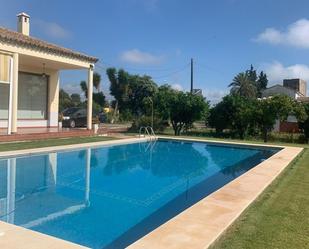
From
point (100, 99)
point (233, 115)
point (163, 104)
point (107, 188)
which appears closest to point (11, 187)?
point (107, 188)

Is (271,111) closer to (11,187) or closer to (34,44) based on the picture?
(34,44)

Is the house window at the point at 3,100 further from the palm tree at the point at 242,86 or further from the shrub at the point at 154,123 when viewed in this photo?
the palm tree at the point at 242,86

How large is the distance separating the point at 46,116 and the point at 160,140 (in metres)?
6.79

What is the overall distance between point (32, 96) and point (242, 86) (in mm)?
49481

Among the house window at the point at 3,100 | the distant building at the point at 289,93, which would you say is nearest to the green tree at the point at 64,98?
the distant building at the point at 289,93

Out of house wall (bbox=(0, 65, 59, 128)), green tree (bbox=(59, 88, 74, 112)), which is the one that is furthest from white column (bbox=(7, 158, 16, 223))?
green tree (bbox=(59, 88, 74, 112))

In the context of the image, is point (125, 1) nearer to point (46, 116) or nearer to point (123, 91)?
point (46, 116)

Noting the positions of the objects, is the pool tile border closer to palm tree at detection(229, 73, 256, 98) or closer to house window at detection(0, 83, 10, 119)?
house window at detection(0, 83, 10, 119)

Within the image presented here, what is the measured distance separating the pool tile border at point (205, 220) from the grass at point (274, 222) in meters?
0.12

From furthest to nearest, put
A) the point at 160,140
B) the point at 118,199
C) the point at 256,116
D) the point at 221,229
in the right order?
the point at 256,116
the point at 160,140
the point at 118,199
the point at 221,229

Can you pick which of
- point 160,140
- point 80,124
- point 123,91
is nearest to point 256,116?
point 160,140

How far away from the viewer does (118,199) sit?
309 inches

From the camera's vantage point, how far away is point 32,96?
2027 cm

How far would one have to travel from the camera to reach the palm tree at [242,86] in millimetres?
63688
